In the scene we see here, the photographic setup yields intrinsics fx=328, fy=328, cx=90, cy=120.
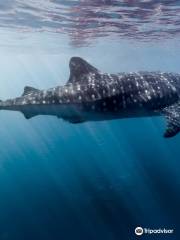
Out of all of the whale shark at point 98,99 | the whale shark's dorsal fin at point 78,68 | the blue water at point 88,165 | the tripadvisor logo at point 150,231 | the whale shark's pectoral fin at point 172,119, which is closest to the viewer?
the whale shark's pectoral fin at point 172,119

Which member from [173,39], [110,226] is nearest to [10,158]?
[110,226]

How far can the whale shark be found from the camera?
10.8 m

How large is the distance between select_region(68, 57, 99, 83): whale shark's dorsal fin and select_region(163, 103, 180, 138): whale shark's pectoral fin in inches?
117

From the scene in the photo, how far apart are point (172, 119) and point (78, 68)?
11.7 feet

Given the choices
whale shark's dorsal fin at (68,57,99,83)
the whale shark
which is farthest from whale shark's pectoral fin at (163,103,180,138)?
whale shark's dorsal fin at (68,57,99,83)

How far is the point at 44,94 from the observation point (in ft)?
36.0

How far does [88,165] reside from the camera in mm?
25672

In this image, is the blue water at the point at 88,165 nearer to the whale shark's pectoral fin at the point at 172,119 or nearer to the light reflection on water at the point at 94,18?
the light reflection on water at the point at 94,18

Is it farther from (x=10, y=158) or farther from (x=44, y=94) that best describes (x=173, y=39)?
(x=44, y=94)

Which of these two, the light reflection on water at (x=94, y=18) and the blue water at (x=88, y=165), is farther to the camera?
the light reflection on water at (x=94, y=18)

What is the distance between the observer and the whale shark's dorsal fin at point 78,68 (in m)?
11.1

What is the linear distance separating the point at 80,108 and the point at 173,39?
27.2m

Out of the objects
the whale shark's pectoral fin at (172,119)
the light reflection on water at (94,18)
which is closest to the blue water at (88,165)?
the light reflection on water at (94,18)

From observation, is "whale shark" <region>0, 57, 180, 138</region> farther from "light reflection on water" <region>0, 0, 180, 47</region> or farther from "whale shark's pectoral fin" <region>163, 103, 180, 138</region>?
"light reflection on water" <region>0, 0, 180, 47</region>
